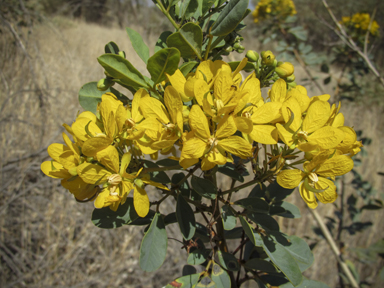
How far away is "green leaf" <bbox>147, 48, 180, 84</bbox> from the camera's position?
26.5 inches

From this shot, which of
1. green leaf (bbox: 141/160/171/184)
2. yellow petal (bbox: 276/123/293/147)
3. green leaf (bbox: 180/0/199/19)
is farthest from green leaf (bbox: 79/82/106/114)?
yellow petal (bbox: 276/123/293/147)

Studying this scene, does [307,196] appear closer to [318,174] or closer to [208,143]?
[318,174]

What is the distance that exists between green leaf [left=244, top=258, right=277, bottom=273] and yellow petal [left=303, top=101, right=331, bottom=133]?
57 centimetres

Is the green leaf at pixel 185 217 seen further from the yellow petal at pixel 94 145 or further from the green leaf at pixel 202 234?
the yellow petal at pixel 94 145

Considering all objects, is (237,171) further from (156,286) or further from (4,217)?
(4,217)

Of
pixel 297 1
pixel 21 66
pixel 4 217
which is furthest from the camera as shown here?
pixel 297 1

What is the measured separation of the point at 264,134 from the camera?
0.70 meters

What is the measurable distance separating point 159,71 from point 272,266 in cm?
85

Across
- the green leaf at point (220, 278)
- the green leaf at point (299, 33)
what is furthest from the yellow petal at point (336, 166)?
the green leaf at point (299, 33)

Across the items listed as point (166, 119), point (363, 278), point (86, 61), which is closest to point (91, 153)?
point (166, 119)

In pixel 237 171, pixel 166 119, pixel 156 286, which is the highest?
pixel 166 119

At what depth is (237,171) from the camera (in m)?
0.95

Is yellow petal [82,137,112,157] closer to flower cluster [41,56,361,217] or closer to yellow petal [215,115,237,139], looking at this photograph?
flower cluster [41,56,361,217]

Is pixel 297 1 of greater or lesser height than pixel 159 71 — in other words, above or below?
above
